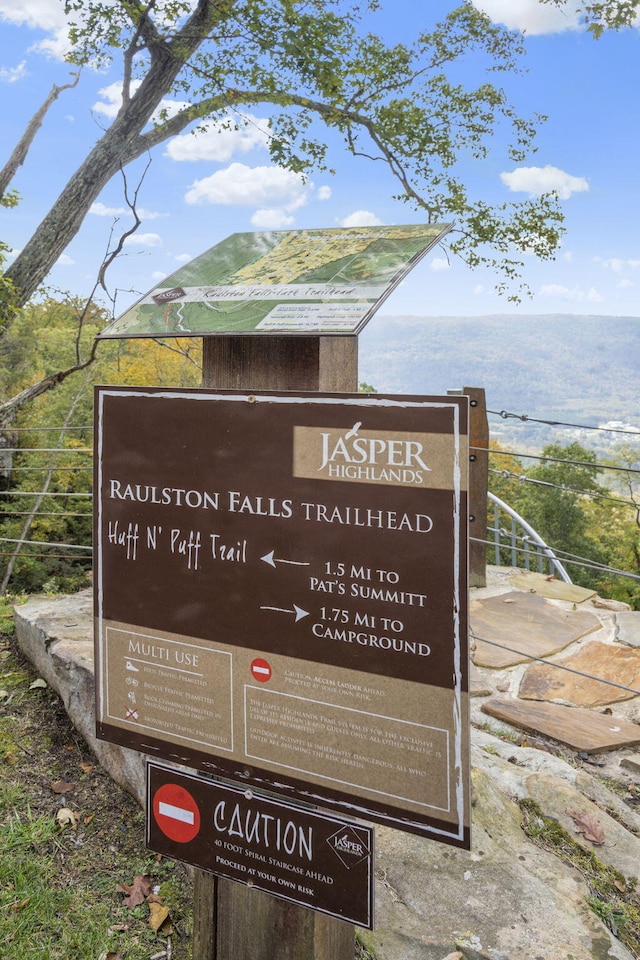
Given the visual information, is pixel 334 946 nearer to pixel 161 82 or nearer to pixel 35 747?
pixel 35 747

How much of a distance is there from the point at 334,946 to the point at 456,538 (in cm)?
93

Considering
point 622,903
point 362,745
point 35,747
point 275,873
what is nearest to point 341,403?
point 362,745

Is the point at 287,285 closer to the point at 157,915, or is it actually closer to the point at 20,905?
the point at 157,915

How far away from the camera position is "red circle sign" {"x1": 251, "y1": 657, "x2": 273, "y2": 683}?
127cm

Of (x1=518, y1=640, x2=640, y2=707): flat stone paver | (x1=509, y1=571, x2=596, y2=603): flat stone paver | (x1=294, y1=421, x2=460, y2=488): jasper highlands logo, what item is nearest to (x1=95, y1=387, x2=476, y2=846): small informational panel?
(x1=294, y1=421, x2=460, y2=488): jasper highlands logo

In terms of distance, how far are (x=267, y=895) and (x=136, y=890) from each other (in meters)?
0.79

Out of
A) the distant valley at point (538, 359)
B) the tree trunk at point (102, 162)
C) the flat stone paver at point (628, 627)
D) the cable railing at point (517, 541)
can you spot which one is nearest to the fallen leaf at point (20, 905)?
the cable railing at point (517, 541)

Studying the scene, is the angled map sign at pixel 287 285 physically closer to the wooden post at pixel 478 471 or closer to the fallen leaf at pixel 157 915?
the fallen leaf at pixel 157 915

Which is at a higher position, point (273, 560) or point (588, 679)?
point (273, 560)

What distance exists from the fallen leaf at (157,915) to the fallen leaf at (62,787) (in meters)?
0.58

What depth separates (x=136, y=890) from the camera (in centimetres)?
200

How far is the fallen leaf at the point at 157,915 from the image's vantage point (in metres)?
1.89

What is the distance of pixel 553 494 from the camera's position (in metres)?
23.7

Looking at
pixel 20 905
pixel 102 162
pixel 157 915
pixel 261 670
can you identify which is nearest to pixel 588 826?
pixel 157 915
